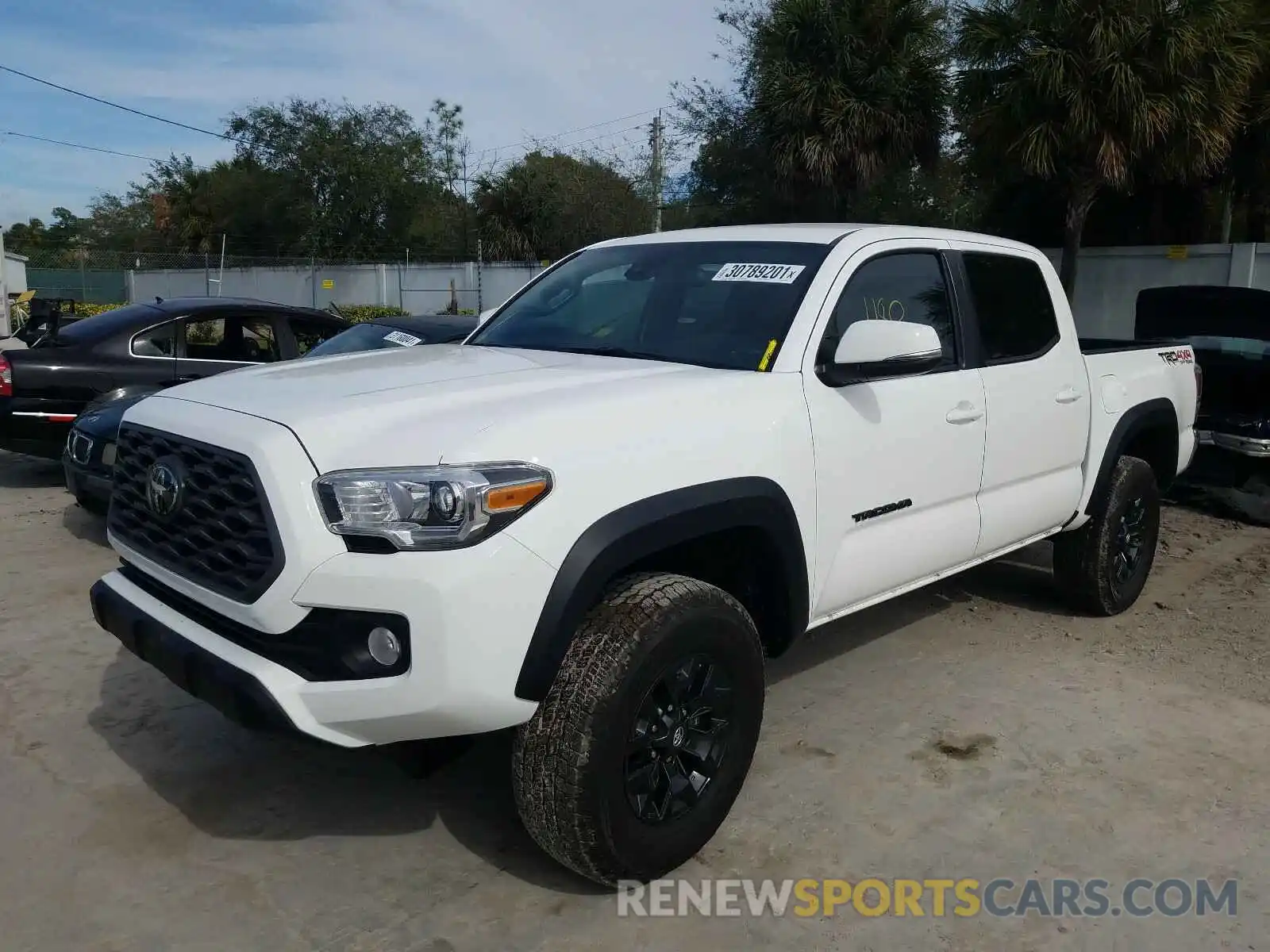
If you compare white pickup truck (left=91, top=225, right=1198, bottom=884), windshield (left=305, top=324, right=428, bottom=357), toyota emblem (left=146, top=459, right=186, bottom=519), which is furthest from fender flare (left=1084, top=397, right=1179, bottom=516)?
windshield (left=305, top=324, right=428, bottom=357)

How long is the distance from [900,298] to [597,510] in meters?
1.92

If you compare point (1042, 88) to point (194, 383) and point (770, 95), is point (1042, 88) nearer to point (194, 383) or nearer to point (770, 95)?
point (770, 95)

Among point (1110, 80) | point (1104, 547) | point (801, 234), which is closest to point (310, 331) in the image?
point (801, 234)

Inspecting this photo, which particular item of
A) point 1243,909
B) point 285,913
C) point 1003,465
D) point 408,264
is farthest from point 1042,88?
point 408,264

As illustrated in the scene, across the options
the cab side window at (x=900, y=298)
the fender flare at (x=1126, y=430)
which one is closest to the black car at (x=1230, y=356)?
the fender flare at (x=1126, y=430)

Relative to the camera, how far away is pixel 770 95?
17.0 m

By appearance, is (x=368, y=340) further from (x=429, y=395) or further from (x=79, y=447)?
(x=429, y=395)

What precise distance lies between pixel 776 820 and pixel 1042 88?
12473 millimetres

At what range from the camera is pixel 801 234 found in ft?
12.9

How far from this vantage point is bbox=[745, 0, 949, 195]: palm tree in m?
16.8

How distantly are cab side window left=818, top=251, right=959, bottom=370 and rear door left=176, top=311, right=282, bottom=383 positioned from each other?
5486 millimetres

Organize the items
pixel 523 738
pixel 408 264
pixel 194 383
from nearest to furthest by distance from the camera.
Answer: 1. pixel 523 738
2. pixel 194 383
3. pixel 408 264

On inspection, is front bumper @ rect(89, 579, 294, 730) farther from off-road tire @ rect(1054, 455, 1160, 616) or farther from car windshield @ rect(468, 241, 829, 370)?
off-road tire @ rect(1054, 455, 1160, 616)

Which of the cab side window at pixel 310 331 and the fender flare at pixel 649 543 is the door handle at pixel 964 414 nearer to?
the fender flare at pixel 649 543
